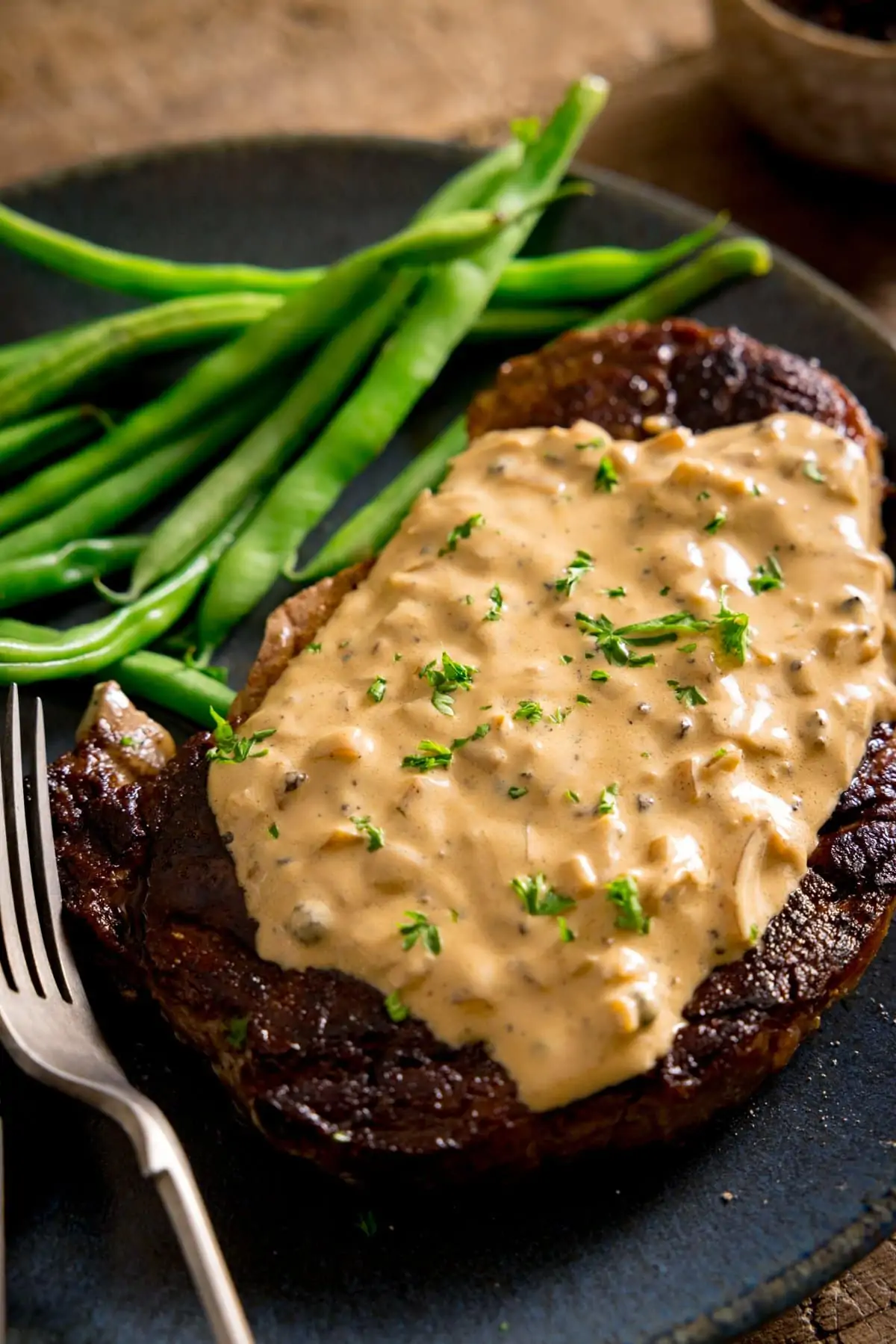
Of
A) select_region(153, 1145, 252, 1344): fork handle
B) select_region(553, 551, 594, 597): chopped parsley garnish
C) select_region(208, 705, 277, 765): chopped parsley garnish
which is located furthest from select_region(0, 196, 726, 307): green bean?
select_region(153, 1145, 252, 1344): fork handle

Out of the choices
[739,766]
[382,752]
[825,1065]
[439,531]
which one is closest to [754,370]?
[439,531]

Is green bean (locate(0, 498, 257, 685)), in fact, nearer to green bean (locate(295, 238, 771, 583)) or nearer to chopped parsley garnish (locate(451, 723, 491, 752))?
green bean (locate(295, 238, 771, 583))

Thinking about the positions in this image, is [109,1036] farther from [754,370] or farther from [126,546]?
[754,370]

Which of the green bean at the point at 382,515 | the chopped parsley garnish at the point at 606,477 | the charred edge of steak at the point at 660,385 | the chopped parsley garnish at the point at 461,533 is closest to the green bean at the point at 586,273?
the charred edge of steak at the point at 660,385

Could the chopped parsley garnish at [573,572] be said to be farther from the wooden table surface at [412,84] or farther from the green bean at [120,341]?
the wooden table surface at [412,84]

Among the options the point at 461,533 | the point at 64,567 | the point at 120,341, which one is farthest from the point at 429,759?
the point at 120,341

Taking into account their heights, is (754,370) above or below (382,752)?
above

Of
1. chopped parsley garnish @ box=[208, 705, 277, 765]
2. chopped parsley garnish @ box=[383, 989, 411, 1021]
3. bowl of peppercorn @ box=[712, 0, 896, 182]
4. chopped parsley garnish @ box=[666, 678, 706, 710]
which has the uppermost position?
bowl of peppercorn @ box=[712, 0, 896, 182]
